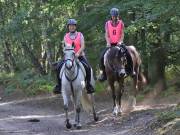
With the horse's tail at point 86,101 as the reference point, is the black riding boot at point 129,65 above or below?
above

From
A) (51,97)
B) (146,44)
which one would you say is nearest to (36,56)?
(51,97)

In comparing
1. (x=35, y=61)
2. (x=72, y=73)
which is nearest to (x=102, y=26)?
(x=72, y=73)

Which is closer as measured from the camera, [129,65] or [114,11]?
[114,11]

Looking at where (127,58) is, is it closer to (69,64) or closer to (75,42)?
(75,42)

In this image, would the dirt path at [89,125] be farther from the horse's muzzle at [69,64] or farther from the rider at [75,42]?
the horse's muzzle at [69,64]

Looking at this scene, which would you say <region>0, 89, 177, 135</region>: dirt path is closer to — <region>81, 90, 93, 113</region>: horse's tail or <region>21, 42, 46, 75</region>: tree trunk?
<region>81, 90, 93, 113</region>: horse's tail

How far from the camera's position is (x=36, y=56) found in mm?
35656

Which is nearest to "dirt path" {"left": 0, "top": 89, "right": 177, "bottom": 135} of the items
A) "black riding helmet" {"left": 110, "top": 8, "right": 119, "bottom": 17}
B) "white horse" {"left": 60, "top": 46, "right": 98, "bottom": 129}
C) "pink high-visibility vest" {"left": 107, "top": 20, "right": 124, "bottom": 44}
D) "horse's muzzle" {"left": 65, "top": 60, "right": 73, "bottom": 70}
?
"white horse" {"left": 60, "top": 46, "right": 98, "bottom": 129}

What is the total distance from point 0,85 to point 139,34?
61.1ft

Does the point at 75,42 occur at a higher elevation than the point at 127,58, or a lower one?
higher

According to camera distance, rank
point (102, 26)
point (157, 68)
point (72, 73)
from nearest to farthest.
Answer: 1. point (72, 73)
2. point (102, 26)
3. point (157, 68)

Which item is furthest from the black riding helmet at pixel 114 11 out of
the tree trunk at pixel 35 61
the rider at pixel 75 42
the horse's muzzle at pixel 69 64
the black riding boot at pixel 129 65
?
the tree trunk at pixel 35 61

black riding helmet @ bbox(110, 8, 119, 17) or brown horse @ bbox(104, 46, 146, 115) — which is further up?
black riding helmet @ bbox(110, 8, 119, 17)

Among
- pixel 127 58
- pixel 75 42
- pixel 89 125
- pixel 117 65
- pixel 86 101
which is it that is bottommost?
pixel 89 125
